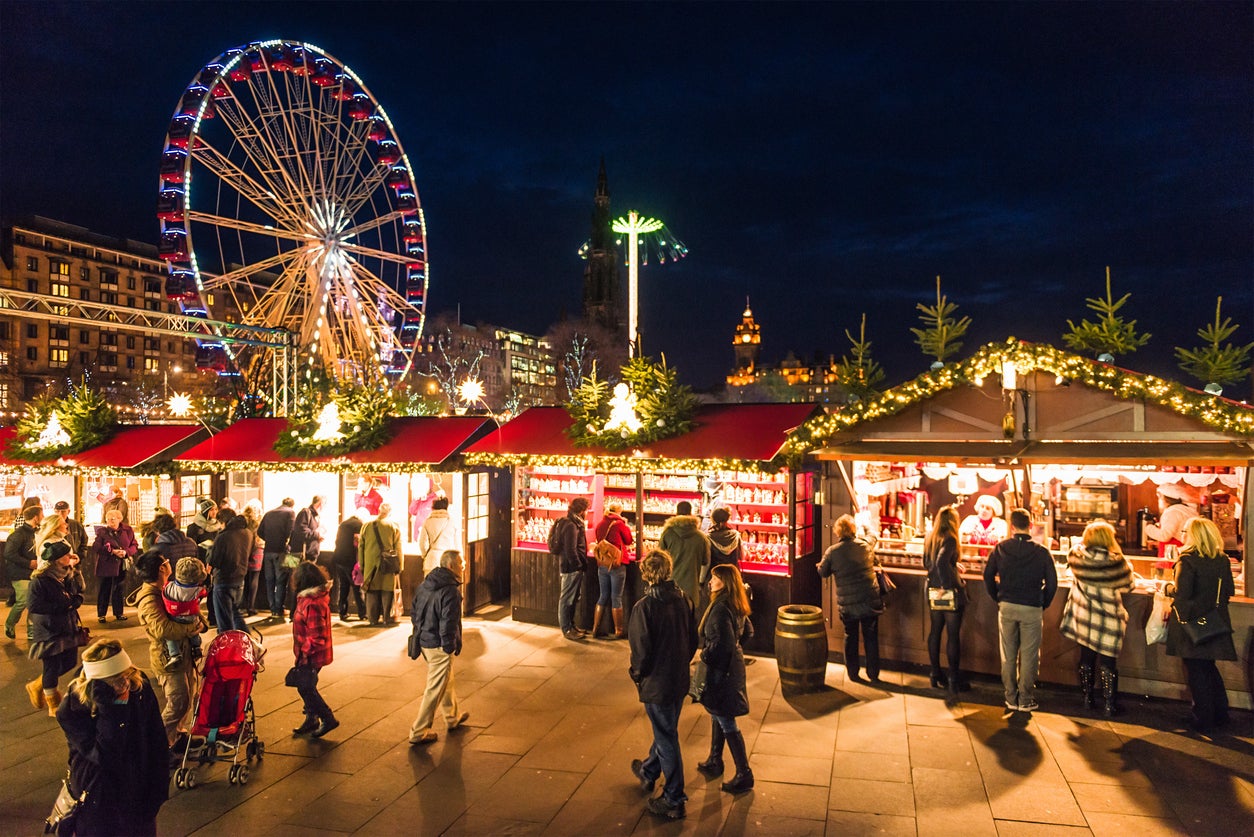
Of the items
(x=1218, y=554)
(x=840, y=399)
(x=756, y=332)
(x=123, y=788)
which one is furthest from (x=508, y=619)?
(x=756, y=332)

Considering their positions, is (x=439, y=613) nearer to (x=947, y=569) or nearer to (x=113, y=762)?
(x=113, y=762)

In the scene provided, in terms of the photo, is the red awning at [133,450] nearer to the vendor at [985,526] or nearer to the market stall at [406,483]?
the market stall at [406,483]

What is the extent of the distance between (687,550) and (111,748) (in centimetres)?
581

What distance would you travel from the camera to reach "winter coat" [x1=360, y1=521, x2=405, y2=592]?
1123cm

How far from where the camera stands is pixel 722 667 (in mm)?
5637

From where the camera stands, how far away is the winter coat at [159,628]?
634 cm

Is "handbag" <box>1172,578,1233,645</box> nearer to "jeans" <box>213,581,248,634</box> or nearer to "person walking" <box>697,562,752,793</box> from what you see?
"person walking" <box>697,562,752,793</box>

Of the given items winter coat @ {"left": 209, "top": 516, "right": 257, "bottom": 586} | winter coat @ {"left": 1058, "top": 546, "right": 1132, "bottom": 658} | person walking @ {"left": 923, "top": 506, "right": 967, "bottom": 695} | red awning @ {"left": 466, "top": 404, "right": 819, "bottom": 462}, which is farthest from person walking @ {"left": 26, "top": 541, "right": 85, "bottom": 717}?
winter coat @ {"left": 1058, "top": 546, "right": 1132, "bottom": 658}

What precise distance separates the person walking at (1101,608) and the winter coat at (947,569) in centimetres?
104

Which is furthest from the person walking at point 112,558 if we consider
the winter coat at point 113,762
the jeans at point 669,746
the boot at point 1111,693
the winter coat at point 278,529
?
the boot at point 1111,693

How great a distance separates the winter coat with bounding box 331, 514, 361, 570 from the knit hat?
5110 mm

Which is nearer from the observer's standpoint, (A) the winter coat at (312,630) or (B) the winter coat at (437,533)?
(A) the winter coat at (312,630)

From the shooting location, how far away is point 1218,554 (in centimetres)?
710

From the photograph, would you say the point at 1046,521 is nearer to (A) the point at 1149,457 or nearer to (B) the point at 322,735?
(A) the point at 1149,457
